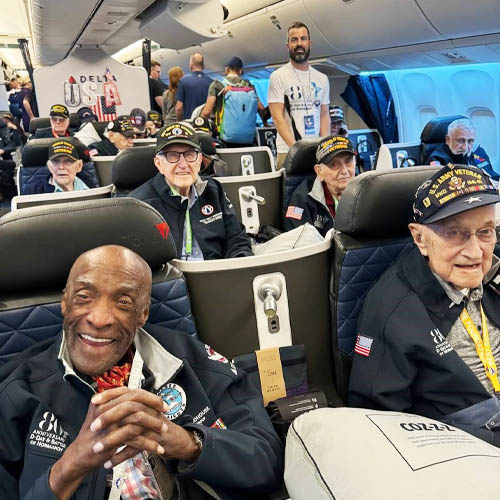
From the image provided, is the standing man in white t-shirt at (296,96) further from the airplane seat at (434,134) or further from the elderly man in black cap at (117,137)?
the elderly man in black cap at (117,137)

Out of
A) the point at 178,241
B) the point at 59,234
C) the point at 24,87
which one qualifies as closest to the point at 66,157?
the point at 178,241

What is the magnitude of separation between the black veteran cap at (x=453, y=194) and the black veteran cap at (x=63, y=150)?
3.14 m

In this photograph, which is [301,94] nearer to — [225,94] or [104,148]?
[225,94]

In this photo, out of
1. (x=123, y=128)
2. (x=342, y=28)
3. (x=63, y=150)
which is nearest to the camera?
(x=63, y=150)

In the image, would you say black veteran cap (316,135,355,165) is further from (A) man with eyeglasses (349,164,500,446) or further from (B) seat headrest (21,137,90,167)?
(B) seat headrest (21,137,90,167)

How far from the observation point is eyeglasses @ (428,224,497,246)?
172cm

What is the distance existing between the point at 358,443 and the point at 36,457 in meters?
0.80

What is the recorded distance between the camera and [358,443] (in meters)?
1.25

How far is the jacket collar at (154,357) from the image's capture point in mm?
1488

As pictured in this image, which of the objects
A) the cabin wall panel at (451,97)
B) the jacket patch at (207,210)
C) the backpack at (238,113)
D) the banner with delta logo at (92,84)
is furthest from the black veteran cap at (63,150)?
the banner with delta logo at (92,84)

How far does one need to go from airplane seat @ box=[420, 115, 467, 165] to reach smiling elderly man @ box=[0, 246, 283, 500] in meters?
3.95

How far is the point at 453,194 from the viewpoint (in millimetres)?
1681

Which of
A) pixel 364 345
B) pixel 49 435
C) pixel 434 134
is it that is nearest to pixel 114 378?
pixel 49 435

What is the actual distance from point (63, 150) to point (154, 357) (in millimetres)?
3031
